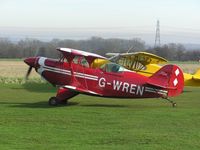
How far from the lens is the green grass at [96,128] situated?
8.03 metres

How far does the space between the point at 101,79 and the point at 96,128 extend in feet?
17.8

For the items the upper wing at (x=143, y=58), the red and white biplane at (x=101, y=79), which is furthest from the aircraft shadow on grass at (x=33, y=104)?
the upper wing at (x=143, y=58)

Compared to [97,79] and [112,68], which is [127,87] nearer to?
[112,68]

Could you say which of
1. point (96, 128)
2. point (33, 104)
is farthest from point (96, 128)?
point (33, 104)

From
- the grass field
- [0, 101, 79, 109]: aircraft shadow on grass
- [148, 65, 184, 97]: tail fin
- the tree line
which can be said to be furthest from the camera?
the tree line

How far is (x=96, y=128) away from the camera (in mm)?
9844

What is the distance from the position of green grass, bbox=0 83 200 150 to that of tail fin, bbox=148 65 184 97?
1078mm

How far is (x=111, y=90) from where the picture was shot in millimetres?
15047

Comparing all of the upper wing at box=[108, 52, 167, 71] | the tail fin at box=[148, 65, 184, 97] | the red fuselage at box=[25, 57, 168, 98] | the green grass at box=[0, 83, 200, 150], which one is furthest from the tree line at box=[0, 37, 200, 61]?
the green grass at box=[0, 83, 200, 150]

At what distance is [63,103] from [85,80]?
3.61 feet

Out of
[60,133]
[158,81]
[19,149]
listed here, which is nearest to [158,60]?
[158,81]

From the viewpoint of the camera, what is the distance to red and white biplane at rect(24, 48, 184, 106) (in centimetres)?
1480

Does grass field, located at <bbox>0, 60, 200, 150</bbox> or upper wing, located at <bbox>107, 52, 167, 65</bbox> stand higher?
upper wing, located at <bbox>107, 52, 167, 65</bbox>

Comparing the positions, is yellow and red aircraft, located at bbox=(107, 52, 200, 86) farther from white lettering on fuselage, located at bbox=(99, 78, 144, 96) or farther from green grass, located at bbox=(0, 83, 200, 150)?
green grass, located at bbox=(0, 83, 200, 150)
